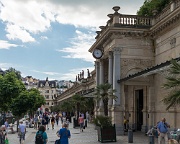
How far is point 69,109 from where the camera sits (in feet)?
225

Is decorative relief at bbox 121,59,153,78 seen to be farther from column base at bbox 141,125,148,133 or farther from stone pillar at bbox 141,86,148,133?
column base at bbox 141,125,148,133

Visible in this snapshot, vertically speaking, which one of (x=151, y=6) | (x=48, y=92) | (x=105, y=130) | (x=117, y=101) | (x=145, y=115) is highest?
(x=151, y=6)

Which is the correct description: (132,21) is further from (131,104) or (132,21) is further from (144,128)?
(144,128)

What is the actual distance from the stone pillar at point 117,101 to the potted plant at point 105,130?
4329 mm

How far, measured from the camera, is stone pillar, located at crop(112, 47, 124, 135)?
85.3 ft

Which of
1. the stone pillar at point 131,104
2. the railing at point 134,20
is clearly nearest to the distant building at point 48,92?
the stone pillar at point 131,104

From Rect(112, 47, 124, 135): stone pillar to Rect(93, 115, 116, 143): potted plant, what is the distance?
14.2ft

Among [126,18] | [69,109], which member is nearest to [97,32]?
[126,18]

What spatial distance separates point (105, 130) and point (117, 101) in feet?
17.6

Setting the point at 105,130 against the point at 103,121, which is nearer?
the point at 105,130

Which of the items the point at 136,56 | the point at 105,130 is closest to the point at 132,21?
the point at 136,56

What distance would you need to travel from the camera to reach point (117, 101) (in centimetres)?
2622

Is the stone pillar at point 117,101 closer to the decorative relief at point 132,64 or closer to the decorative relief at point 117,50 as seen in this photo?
the decorative relief at point 117,50

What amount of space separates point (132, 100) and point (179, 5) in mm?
12263
